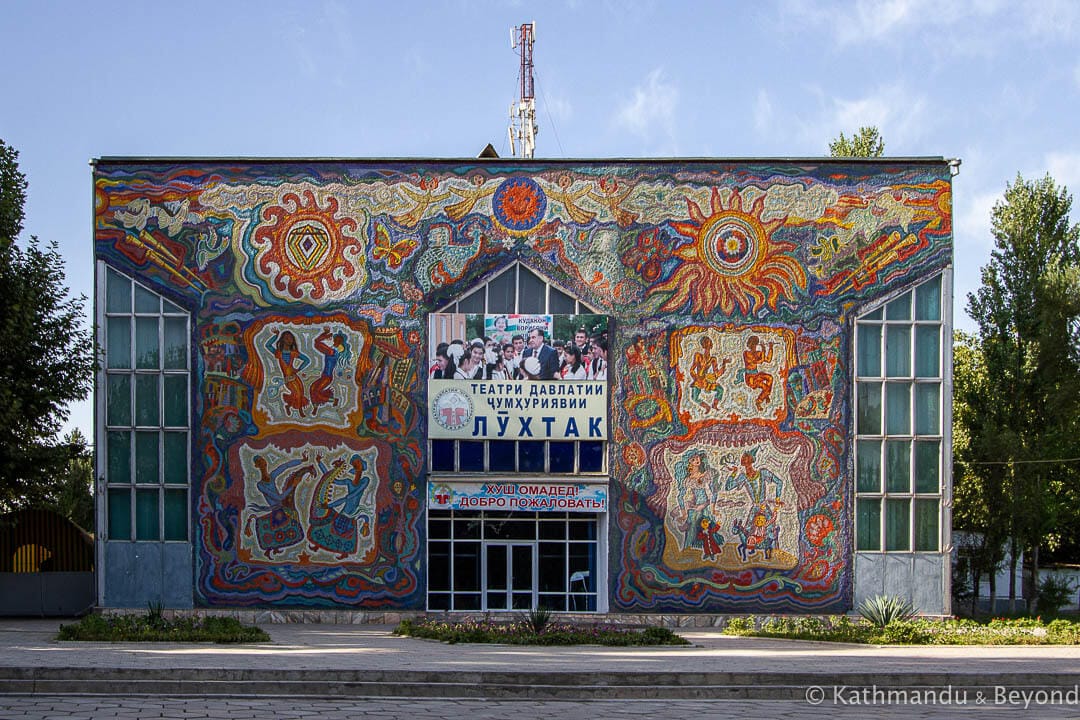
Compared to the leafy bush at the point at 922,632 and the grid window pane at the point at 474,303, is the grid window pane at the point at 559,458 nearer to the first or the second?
the grid window pane at the point at 474,303

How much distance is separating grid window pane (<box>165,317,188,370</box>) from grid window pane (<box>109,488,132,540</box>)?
3.14 meters

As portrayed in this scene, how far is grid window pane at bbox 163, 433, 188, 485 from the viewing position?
28875mm

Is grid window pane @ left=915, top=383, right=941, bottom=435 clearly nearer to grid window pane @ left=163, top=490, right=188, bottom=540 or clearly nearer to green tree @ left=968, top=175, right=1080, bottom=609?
green tree @ left=968, top=175, right=1080, bottom=609

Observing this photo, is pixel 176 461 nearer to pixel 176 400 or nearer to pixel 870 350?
pixel 176 400

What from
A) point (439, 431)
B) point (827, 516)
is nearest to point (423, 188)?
point (439, 431)

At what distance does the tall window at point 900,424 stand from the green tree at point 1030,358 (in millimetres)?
11969

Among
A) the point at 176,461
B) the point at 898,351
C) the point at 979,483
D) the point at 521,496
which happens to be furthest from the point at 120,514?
the point at 979,483

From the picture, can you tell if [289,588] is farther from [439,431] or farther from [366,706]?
[366,706]

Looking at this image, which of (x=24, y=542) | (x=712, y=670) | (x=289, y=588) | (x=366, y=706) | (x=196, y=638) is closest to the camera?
(x=366, y=706)

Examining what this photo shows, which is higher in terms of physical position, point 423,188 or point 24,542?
point 423,188

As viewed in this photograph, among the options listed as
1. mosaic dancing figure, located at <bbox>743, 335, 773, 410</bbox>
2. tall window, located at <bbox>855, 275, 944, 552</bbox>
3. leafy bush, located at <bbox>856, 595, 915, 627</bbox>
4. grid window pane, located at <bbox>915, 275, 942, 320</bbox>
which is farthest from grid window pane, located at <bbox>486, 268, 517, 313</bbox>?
leafy bush, located at <bbox>856, 595, 915, 627</bbox>

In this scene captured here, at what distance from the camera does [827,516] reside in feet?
95.0

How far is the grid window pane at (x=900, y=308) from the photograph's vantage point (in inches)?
1159

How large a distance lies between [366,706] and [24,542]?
1945 centimetres
